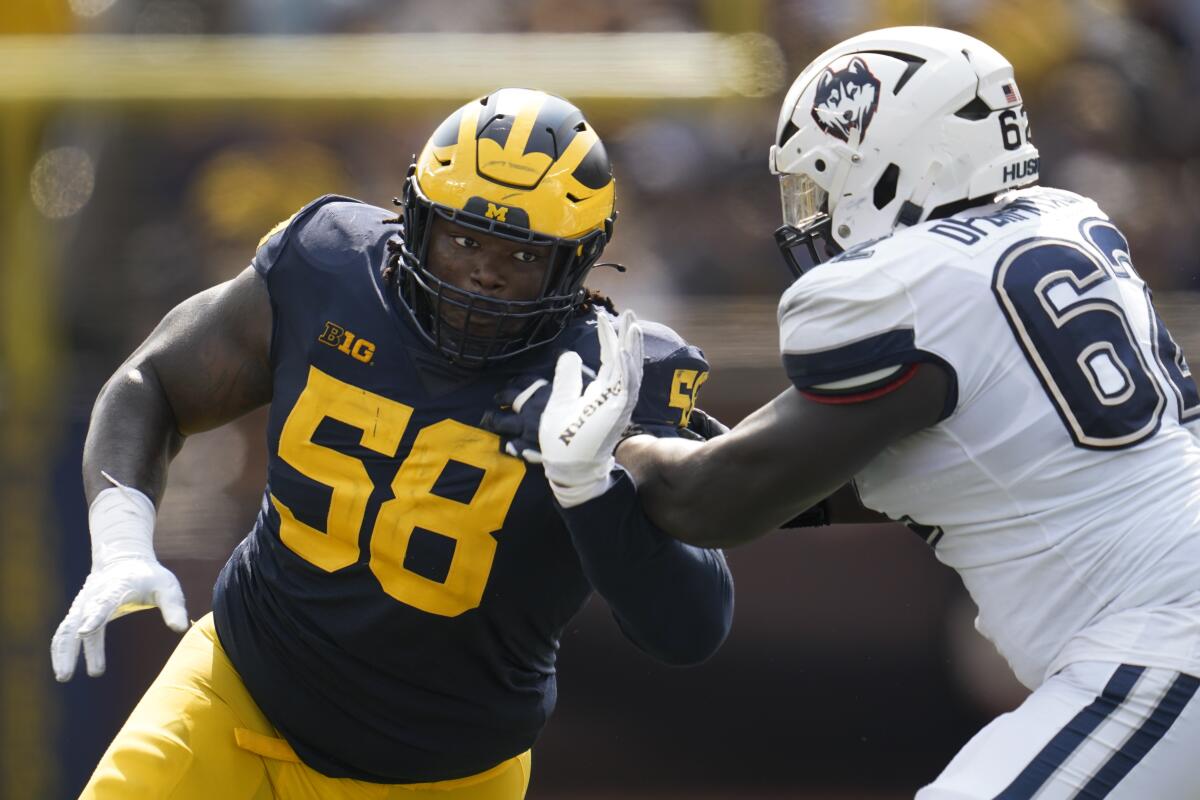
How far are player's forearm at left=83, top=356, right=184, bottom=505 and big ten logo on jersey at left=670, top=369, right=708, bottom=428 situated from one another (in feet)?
3.11

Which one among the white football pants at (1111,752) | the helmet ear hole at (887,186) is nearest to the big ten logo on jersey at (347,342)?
the helmet ear hole at (887,186)

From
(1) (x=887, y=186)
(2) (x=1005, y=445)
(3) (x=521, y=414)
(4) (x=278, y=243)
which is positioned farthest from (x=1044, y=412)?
(4) (x=278, y=243)

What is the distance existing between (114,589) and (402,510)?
0.48 meters

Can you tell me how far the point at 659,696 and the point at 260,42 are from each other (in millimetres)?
2581

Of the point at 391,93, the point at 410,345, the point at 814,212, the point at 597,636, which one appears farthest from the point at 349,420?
the point at 391,93

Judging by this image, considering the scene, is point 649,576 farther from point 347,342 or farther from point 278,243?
point 278,243

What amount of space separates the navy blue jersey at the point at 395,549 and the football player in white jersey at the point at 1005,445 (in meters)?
0.31

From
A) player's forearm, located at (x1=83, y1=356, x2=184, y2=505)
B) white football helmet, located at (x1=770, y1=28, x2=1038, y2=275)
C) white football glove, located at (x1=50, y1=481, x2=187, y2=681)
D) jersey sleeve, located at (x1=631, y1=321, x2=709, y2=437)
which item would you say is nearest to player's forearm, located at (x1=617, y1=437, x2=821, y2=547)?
jersey sleeve, located at (x1=631, y1=321, x2=709, y2=437)

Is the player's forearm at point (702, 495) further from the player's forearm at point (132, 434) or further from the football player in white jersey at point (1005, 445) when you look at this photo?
the player's forearm at point (132, 434)

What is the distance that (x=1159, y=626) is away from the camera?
6.98ft

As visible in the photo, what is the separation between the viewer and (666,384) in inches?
103

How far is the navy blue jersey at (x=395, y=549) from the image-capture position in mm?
2623

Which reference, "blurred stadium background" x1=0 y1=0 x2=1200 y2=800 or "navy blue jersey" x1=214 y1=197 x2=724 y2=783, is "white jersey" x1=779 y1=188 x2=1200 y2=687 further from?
"blurred stadium background" x1=0 y1=0 x2=1200 y2=800

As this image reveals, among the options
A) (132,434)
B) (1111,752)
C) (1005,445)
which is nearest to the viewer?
(1111,752)
